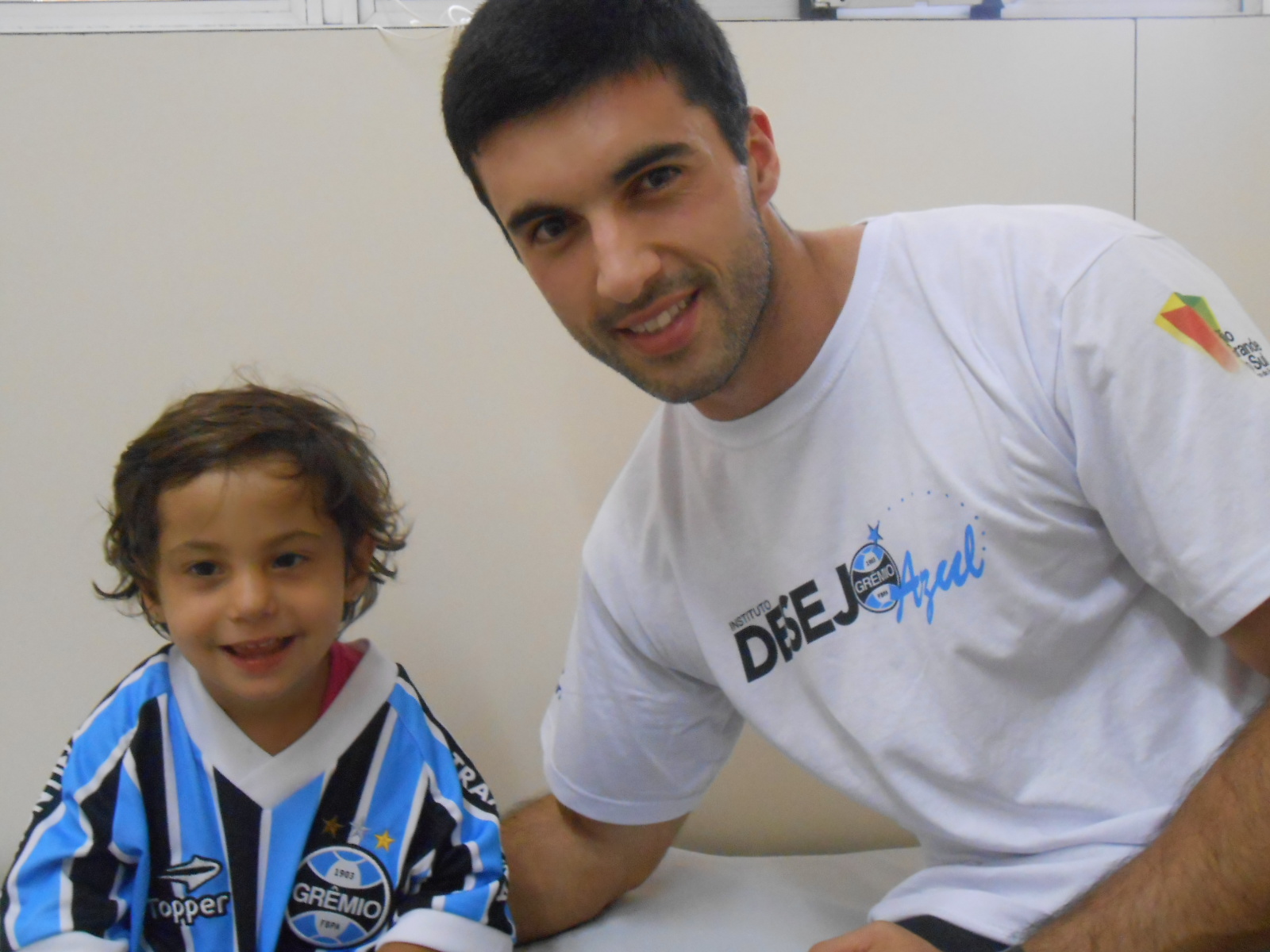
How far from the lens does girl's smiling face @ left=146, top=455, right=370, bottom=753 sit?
2.93 feet

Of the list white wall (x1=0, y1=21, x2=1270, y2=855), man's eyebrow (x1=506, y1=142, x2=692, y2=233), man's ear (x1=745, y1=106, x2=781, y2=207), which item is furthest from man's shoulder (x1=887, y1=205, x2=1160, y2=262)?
white wall (x1=0, y1=21, x2=1270, y2=855)

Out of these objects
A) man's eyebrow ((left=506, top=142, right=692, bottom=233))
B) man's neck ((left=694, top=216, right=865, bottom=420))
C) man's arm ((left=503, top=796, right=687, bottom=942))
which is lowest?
man's arm ((left=503, top=796, right=687, bottom=942))

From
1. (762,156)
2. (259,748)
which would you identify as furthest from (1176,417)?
(259,748)

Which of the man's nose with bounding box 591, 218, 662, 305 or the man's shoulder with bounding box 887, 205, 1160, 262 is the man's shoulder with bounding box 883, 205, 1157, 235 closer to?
the man's shoulder with bounding box 887, 205, 1160, 262

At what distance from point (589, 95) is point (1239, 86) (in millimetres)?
959

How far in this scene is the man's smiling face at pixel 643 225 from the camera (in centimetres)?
74

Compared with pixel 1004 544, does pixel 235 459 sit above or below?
above

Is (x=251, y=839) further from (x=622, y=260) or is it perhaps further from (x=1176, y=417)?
(x=1176, y=417)

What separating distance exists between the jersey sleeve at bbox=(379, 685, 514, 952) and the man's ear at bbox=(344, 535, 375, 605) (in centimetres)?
15

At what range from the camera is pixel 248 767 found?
0.93 meters

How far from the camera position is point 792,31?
119cm

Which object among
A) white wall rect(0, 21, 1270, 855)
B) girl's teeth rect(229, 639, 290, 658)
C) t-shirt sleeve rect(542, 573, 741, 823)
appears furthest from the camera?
white wall rect(0, 21, 1270, 855)

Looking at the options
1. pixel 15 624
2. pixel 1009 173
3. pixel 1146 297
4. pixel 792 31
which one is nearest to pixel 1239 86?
pixel 1009 173

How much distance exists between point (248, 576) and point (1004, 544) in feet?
2.17
